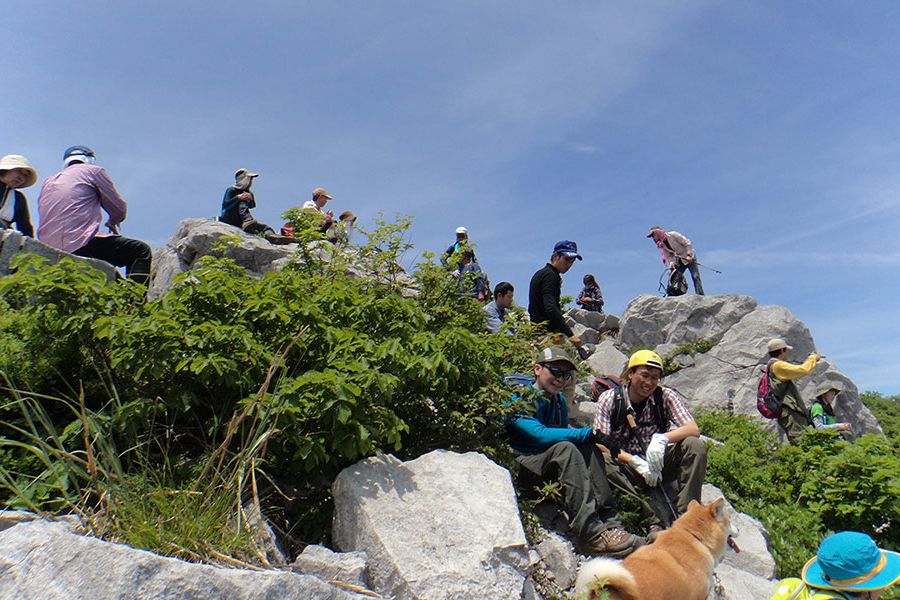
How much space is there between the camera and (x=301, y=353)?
16.8ft

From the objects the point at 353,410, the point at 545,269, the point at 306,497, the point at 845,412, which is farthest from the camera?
the point at 845,412

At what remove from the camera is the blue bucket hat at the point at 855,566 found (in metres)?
3.97

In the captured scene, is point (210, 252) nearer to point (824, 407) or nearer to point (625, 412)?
point (625, 412)

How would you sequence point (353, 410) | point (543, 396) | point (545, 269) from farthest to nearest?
point (545, 269) → point (543, 396) → point (353, 410)

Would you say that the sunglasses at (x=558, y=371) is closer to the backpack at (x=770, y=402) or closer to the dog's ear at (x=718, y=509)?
the dog's ear at (x=718, y=509)

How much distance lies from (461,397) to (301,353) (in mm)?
1501

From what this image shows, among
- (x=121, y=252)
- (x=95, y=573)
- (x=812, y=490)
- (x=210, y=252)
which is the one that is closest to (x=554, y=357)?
(x=812, y=490)

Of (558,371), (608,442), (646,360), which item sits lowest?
(608,442)

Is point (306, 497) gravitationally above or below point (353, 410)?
below

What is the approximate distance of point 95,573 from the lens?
2.95m

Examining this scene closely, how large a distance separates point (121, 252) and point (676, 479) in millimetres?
7177

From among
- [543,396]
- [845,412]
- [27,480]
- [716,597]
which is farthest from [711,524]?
[845,412]

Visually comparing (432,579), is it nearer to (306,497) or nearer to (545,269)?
(306,497)

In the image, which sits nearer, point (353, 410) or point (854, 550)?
point (854, 550)
